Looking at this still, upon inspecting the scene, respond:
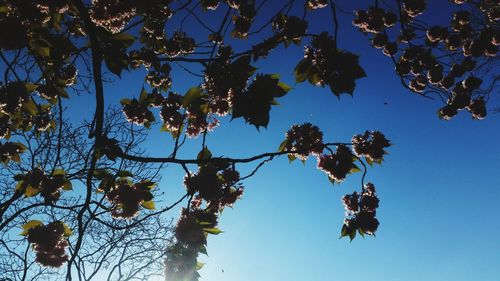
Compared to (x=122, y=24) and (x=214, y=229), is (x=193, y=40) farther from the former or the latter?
(x=214, y=229)

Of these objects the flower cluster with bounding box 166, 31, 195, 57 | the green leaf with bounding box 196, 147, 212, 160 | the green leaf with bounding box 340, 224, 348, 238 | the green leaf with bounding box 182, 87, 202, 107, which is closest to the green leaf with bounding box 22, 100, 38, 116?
the green leaf with bounding box 182, 87, 202, 107

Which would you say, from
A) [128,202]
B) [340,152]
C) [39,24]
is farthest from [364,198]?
[39,24]

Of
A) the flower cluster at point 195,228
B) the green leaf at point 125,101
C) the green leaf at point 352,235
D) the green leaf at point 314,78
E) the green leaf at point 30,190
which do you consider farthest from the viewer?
the green leaf at point 125,101

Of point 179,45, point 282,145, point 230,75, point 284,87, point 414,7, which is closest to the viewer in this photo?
point 284,87

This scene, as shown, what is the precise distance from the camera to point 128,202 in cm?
280

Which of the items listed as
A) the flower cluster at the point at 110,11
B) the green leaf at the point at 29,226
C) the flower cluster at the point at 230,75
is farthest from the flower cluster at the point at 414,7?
the green leaf at the point at 29,226

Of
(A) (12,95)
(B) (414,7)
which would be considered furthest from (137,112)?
(B) (414,7)

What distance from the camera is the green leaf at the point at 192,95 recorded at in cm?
226

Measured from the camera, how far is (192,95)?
227cm

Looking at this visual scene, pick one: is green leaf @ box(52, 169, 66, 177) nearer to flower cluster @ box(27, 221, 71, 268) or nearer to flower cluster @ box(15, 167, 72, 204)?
flower cluster @ box(15, 167, 72, 204)

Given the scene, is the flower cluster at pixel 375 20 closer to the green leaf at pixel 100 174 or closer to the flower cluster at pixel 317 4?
the flower cluster at pixel 317 4

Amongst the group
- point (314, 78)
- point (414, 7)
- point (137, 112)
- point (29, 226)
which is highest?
point (414, 7)

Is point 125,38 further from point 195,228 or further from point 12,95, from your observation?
point 195,228

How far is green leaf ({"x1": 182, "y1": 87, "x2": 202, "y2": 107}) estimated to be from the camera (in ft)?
7.42
